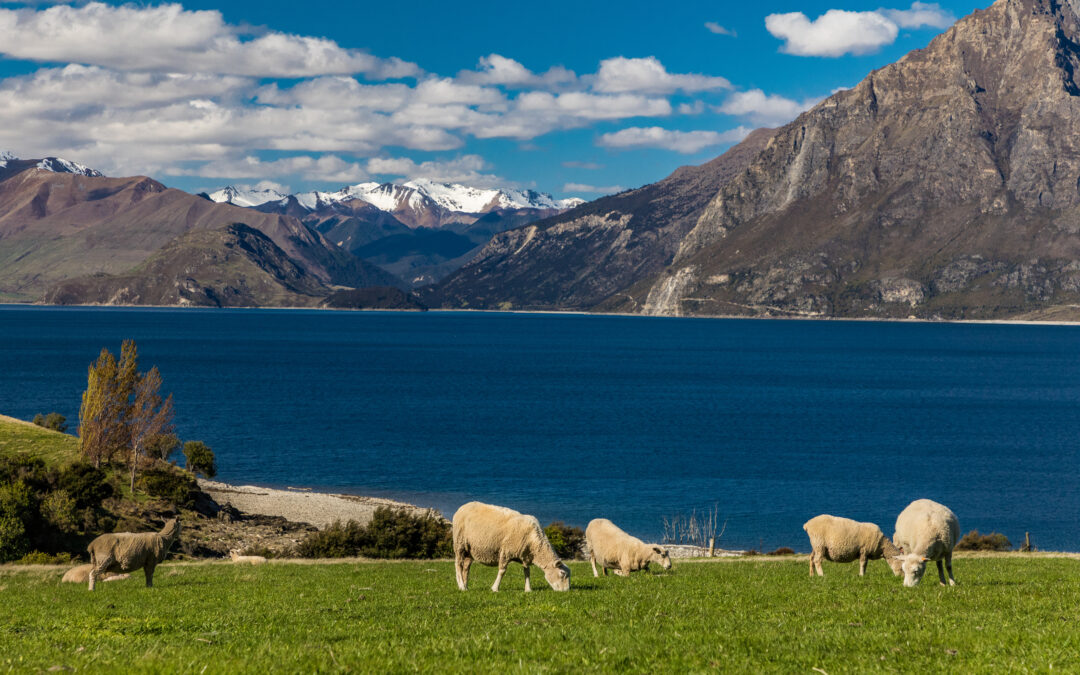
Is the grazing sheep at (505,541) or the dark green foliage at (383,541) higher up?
the grazing sheep at (505,541)

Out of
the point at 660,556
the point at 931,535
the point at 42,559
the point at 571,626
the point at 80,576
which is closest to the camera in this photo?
the point at 571,626

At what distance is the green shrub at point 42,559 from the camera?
43938 millimetres

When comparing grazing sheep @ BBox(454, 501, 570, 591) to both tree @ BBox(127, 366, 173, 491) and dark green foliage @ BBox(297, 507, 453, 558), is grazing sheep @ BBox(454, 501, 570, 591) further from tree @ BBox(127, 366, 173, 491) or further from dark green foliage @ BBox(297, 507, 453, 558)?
tree @ BBox(127, 366, 173, 491)

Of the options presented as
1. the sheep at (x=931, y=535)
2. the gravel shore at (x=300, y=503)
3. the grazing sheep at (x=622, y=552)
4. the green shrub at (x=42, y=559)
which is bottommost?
the gravel shore at (x=300, y=503)

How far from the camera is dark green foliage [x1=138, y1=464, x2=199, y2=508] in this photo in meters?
67.6

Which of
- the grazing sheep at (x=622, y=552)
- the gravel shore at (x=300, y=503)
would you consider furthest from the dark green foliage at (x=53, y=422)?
the grazing sheep at (x=622, y=552)

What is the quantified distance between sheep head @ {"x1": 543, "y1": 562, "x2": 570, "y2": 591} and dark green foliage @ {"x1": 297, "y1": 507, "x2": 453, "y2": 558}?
26.5m

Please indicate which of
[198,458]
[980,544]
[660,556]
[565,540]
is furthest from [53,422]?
[980,544]

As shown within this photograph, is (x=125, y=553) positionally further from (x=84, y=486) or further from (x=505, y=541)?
(x=84, y=486)

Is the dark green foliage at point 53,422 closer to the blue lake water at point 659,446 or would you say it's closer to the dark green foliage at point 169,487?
the blue lake water at point 659,446

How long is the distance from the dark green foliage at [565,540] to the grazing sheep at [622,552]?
22.2 metres

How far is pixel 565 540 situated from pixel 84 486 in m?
33.2

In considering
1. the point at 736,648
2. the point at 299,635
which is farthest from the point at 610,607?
the point at 299,635

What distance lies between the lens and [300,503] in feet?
260
